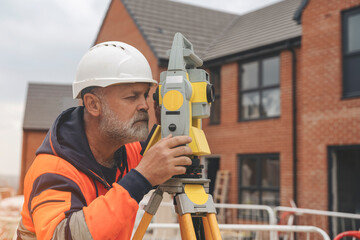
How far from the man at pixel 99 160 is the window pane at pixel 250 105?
10.6 metres

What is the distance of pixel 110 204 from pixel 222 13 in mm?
17495

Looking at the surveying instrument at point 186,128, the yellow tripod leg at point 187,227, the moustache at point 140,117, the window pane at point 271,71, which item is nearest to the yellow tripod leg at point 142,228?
the surveying instrument at point 186,128

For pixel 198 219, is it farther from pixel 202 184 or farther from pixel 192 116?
pixel 192 116

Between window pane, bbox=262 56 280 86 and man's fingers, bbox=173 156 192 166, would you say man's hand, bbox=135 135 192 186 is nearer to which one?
man's fingers, bbox=173 156 192 166

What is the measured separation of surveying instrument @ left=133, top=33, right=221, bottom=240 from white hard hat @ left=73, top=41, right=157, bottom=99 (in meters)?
0.13

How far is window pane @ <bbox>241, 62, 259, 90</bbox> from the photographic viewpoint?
1270cm

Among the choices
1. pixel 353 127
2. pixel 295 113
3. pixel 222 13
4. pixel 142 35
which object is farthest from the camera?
pixel 222 13

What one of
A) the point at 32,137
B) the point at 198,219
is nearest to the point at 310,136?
the point at 198,219

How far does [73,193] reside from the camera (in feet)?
5.60

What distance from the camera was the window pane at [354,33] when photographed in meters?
9.59

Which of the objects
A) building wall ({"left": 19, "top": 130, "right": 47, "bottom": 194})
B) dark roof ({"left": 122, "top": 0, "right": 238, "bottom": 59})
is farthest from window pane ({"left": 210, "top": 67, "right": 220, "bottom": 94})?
building wall ({"left": 19, "top": 130, "right": 47, "bottom": 194})

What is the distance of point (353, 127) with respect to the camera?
9352mm

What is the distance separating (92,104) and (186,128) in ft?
1.48

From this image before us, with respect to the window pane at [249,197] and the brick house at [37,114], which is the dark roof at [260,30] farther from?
the brick house at [37,114]
